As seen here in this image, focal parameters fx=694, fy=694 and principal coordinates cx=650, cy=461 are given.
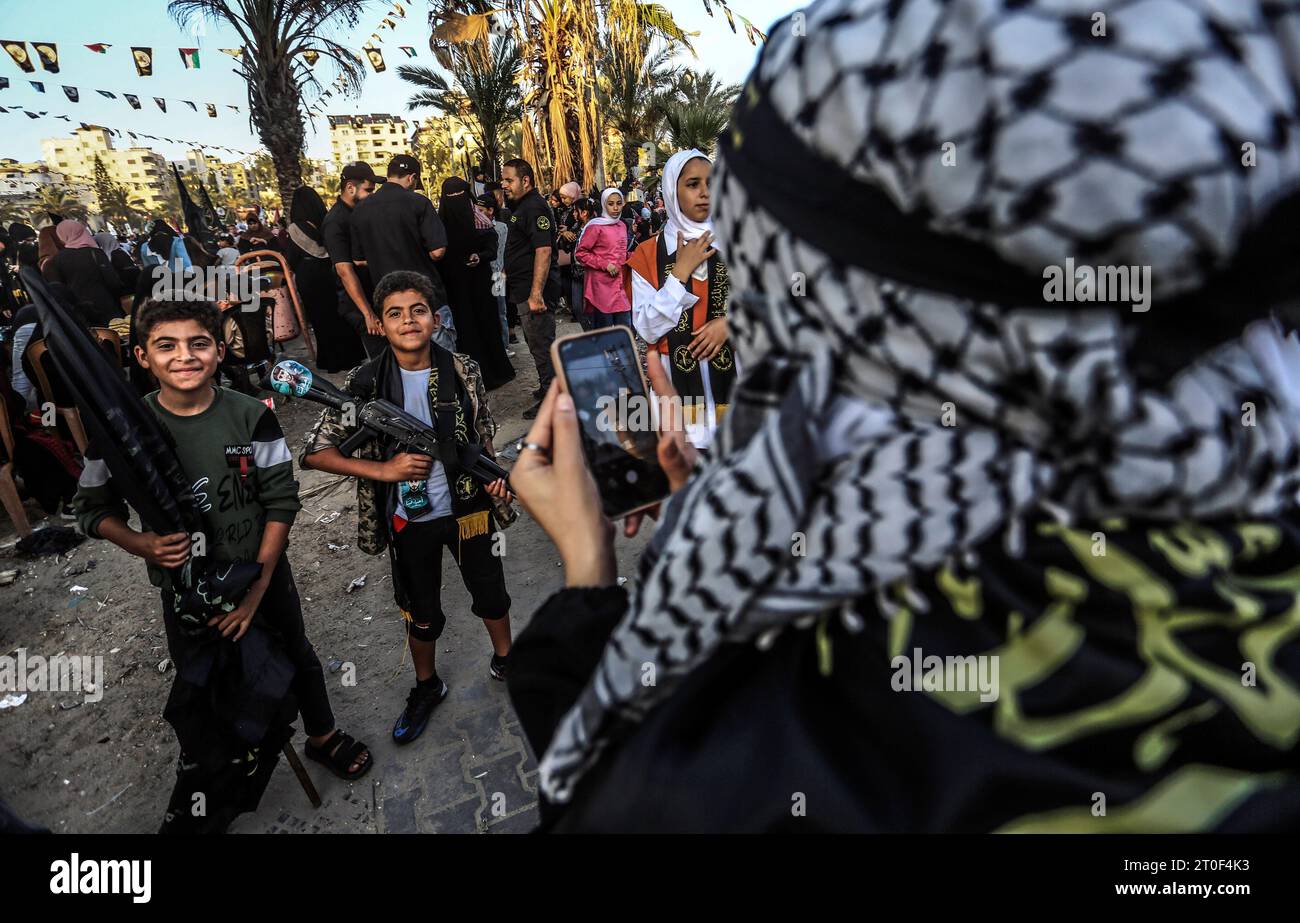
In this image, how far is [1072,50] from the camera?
53cm

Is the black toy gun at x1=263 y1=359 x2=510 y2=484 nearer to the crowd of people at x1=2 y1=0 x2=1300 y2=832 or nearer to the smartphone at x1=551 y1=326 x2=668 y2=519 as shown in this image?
the smartphone at x1=551 y1=326 x2=668 y2=519

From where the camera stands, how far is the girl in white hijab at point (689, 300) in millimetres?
3367

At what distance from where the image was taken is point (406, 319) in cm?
279

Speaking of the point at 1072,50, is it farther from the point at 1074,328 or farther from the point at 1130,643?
the point at 1130,643

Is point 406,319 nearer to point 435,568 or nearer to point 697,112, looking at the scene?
point 435,568

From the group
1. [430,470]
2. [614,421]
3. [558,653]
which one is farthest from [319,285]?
[558,653]

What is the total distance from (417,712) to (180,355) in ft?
5.61

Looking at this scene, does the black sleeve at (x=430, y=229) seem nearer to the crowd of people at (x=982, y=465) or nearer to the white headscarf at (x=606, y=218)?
the white headscarf at (x=606, y=218)

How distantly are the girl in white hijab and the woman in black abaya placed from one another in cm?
524

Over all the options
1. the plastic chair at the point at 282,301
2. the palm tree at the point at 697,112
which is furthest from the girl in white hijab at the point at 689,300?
the palm tree at the point at 697,112

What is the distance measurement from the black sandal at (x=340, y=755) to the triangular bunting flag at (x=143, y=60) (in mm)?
15986
